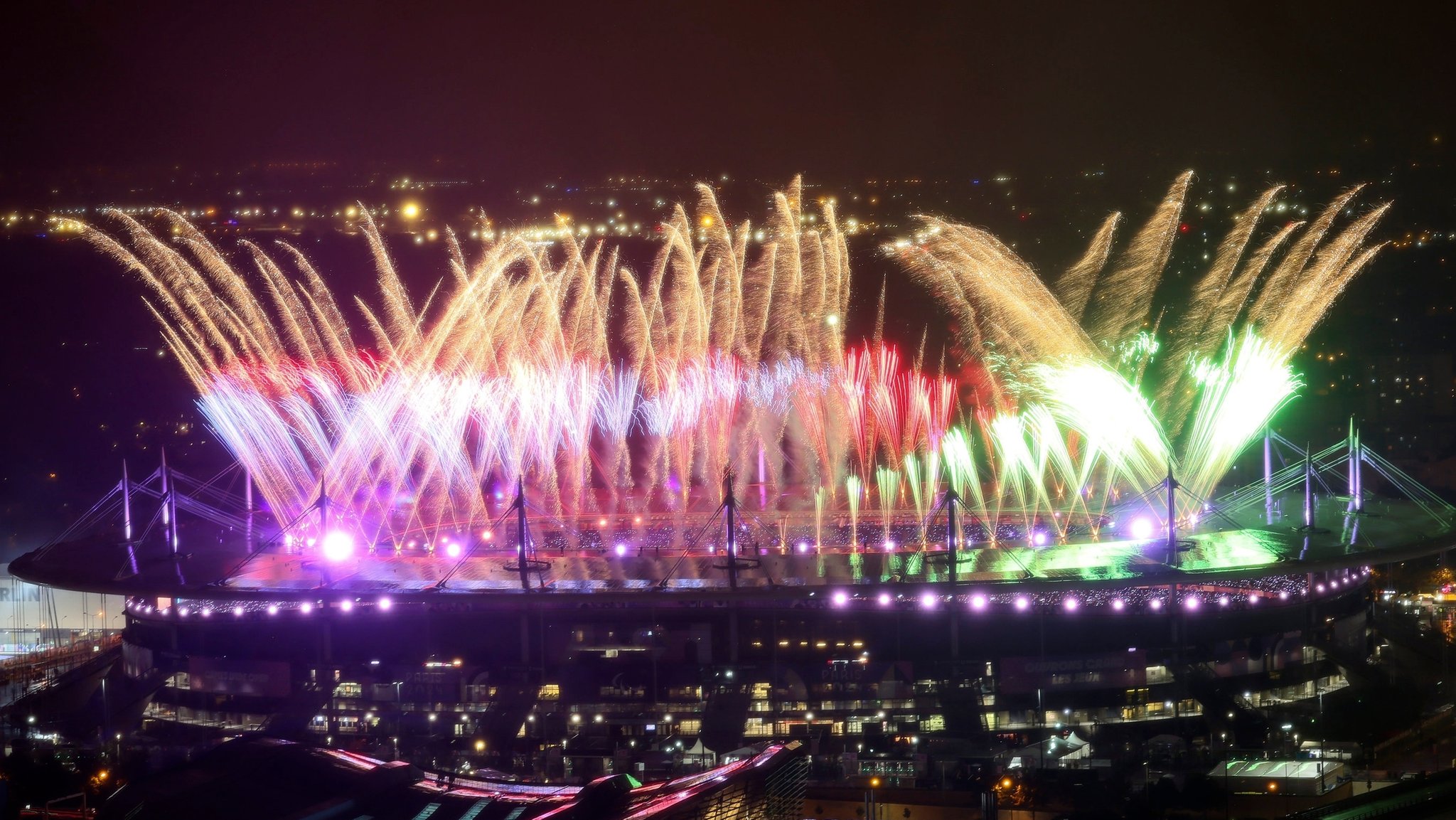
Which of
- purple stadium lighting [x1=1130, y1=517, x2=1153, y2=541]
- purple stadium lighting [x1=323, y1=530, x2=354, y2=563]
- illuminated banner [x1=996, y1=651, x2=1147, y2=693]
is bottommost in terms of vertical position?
illuminated banner [x1=996, y1=651, x2=1147, y2=693]

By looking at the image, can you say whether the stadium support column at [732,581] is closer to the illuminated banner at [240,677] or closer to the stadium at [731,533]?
the stadium at [731,533]

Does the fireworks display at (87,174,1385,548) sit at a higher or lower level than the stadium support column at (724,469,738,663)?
Answer: higher

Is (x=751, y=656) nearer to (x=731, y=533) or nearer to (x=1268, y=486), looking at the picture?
(x=731, y=533)

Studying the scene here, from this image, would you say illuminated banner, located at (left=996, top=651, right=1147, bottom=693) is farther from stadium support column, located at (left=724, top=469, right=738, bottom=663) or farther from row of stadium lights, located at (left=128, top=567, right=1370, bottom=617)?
stadium support column, located at (left=724, top=469, right=738, bottom=663)

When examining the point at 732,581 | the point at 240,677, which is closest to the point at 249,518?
the point at 240,677

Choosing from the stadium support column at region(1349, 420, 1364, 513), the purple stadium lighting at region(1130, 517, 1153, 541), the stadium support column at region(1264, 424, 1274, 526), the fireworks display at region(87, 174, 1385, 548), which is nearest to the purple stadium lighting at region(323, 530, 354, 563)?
the fireworks display at region(87, 174, 1385, 548)

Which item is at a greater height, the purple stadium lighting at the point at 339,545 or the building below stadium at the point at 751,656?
the purple stadium lighting at the point at 339,545

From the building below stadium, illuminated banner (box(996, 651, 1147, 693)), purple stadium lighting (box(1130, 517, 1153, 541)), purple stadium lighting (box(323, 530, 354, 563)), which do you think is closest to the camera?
the building below stadium

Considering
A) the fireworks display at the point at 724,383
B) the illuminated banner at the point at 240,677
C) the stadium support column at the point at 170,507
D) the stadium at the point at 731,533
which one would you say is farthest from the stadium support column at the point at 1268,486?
the stadium support column at the point at 170,507
